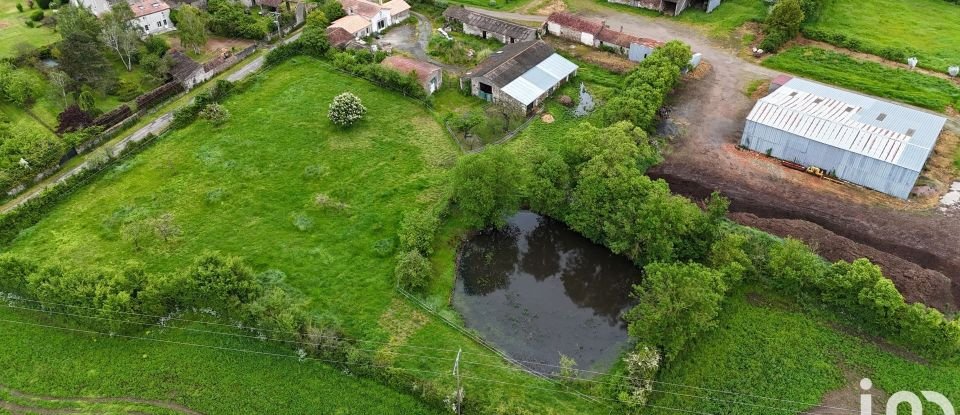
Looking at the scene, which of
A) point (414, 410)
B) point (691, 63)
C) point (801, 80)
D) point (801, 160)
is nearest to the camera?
point (414, 410)

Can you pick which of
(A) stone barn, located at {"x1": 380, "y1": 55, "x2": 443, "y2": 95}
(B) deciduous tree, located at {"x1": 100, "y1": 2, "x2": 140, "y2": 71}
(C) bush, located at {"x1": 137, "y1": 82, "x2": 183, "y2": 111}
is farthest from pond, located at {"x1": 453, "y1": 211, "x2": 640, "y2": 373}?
(B) deciduous tree, located at {"x1": 100, "y1": 2, "x2": 140, "y2": 71}

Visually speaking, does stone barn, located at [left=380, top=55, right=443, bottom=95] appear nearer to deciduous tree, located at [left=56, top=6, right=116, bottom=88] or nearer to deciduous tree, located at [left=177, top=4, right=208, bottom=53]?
deciduous tree, located at [left=177, top=4, right=208, bottom=53]

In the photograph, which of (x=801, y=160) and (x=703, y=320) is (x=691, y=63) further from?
(x=703, y=320)

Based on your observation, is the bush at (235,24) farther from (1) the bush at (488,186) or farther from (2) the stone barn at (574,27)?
(1) the bush at (488,186)

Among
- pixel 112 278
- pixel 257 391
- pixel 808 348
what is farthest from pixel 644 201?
pixel 112 278

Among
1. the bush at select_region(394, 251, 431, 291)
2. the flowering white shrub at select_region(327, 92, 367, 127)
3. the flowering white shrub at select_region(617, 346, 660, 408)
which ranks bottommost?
the flowering white shrub at select_region(617, 346, 660, 408)

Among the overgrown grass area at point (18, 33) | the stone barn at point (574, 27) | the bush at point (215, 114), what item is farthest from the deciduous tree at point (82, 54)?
the stone barn at point (574, 27)

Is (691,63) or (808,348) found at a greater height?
(691,63)
